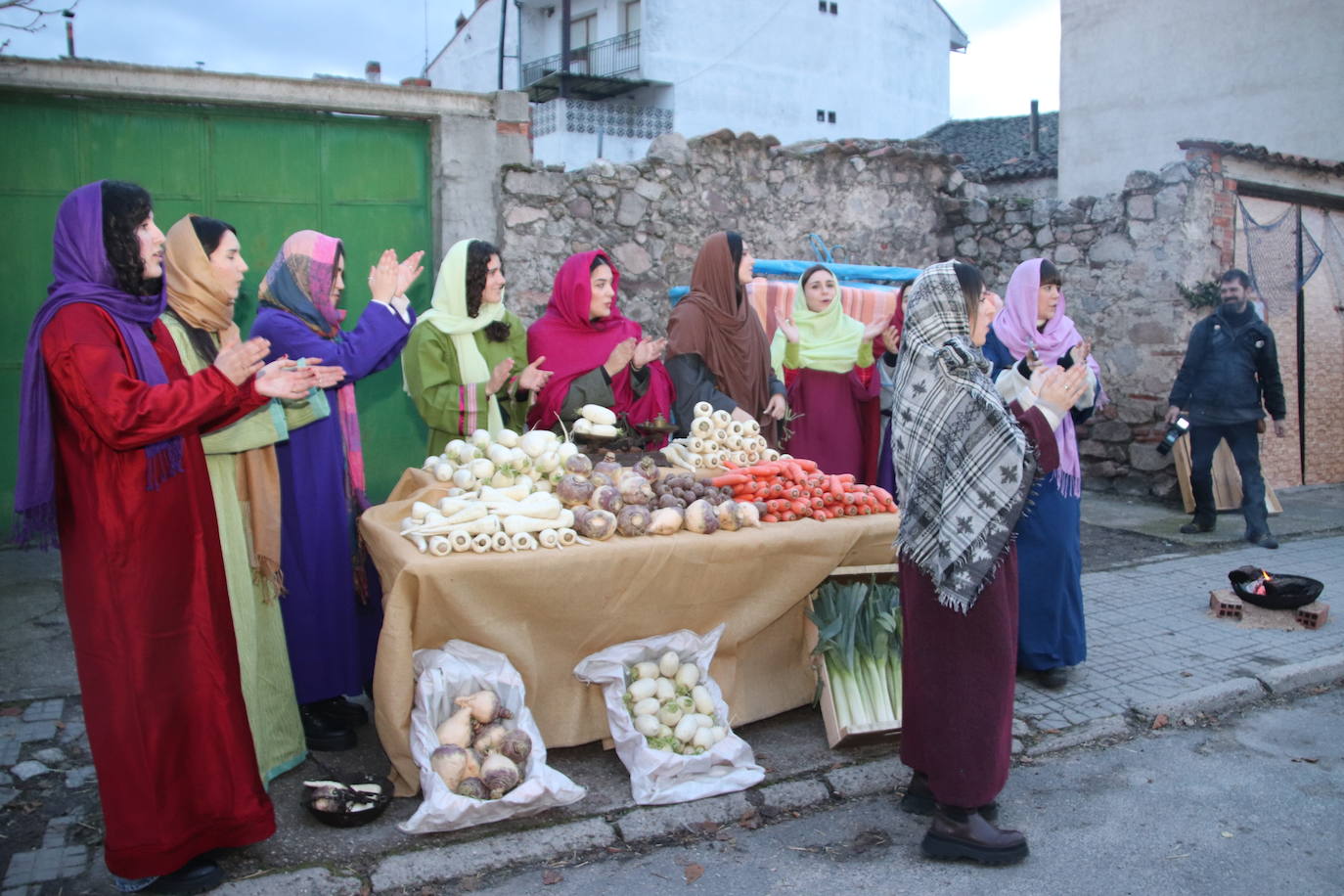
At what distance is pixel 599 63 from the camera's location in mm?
33156

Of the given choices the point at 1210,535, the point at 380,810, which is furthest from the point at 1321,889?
the point at 1210,535

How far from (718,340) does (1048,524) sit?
1.99 metres

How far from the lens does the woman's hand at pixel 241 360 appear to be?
Result: 2.96 metres

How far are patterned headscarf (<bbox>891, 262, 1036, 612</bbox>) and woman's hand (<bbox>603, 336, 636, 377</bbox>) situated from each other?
1.97 meters

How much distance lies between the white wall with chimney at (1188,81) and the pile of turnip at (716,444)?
1052cm

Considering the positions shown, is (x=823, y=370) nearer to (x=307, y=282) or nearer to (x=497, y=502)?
(x=497, y=502)

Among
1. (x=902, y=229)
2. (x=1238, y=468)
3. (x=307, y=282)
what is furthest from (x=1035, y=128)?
(x=307, y=282)

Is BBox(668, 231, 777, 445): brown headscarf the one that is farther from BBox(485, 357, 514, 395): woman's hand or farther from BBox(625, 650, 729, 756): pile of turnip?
BBox(625, 650, 729, 756): pile of turnip

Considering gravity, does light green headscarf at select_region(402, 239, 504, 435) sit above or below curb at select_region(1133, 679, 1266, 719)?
above

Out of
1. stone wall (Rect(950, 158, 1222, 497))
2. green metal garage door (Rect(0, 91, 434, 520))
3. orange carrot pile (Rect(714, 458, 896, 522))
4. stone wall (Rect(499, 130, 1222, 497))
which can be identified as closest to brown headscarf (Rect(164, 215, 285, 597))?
orange carrot pile (Rect(714, 458, 896, 522))

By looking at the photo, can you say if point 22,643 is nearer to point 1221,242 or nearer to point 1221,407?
point 1221,407

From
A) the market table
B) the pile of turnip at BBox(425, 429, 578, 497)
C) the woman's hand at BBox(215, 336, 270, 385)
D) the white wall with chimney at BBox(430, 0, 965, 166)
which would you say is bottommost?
the market table

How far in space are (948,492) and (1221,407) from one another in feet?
19.8

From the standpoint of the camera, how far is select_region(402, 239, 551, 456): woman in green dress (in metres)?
4.83
